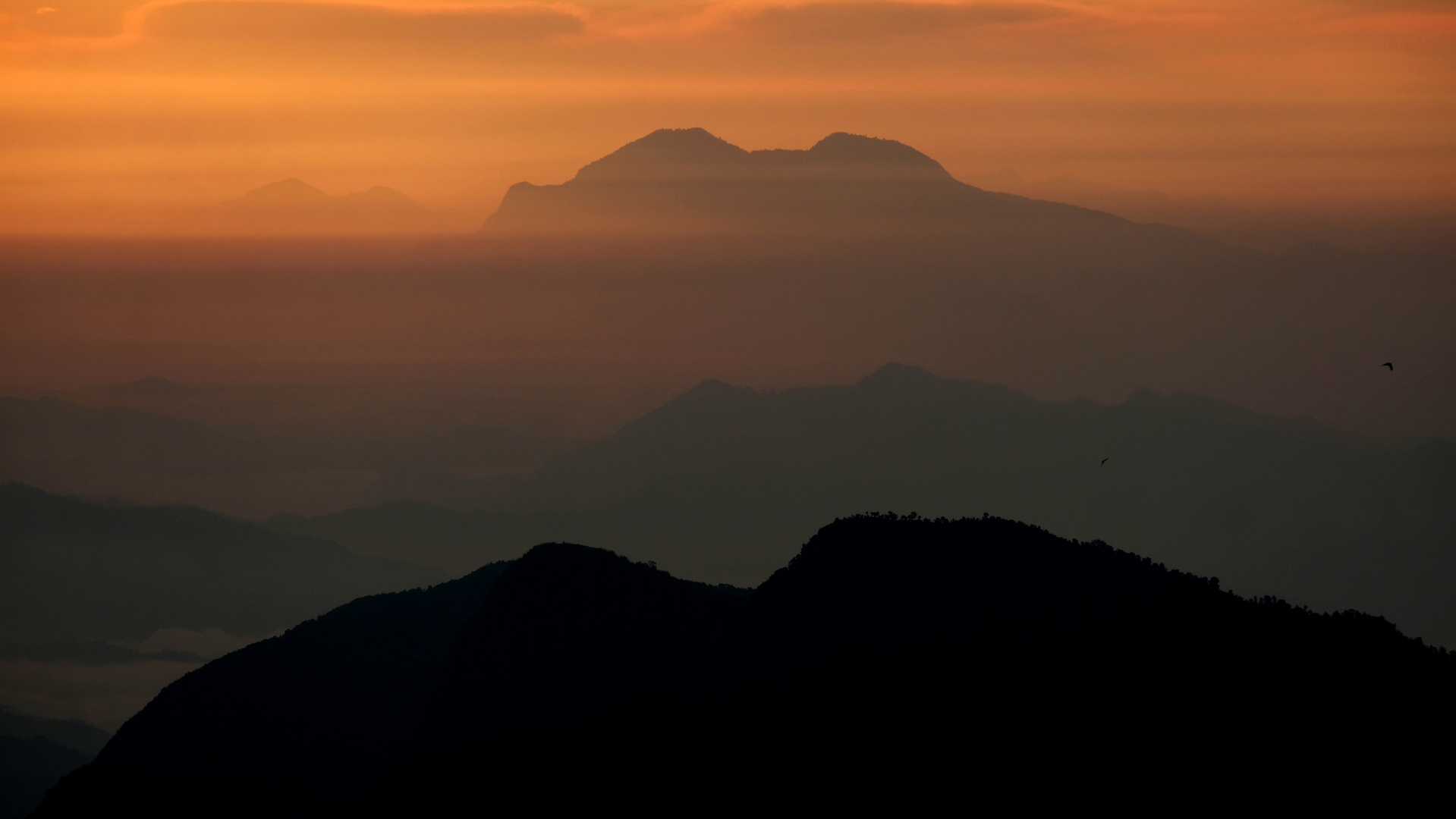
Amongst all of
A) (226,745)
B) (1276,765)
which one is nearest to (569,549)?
(226,745)

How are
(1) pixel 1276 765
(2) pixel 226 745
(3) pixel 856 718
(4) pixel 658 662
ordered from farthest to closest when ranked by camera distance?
(2) pixel 226 745, (4) pixel 658 662, (3) pixel 856 718, (1) pixel 1276 765

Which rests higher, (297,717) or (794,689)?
(794,689)

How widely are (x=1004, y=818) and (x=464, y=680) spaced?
41.1 m

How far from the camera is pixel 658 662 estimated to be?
8875cm

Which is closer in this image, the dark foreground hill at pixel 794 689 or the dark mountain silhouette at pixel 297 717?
the dark foreground hill at pixel 794 689

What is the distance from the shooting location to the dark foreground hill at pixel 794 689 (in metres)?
68.7

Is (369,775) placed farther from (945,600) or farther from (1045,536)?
(1045,536)

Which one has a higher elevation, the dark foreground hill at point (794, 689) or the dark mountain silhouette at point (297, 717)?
the dark foreground hill at point (794, 689)

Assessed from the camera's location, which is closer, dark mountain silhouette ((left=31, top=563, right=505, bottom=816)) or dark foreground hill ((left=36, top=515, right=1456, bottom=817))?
dark foreground hill ((left=36, top=515, right=1456, bottom=817))

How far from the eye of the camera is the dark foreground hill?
6869 centimetres

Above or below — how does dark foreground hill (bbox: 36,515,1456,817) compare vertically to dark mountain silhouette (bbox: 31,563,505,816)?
above

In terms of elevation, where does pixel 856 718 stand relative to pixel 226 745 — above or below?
above

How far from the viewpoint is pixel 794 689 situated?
80.5 m

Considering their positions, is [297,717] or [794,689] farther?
[297,717]
